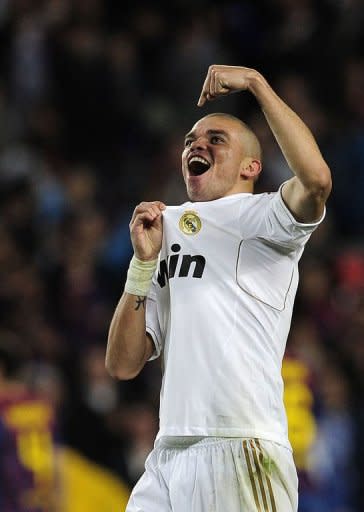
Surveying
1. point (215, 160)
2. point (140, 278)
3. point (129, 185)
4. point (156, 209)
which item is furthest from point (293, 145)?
point (129, 185)

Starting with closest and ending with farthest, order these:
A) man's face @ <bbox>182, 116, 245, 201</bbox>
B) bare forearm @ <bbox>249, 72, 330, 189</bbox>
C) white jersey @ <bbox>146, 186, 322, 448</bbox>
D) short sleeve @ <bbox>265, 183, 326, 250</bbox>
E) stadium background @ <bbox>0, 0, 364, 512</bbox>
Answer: bare forearm @ <bbox>249, 72, 330, 189</bbox> → short sleeve @ <bbox>265, 183, 326, 250</bbox> → white jersey @ <bbox>146, 186, 322, 448</bbox> → man's face @ <bbox>182, 116, 245, 201</bbox> → stadium background @ <bbox>0, 0, 364, 512</bbox>

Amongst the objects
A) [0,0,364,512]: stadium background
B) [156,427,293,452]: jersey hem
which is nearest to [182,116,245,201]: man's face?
[156,427,293,452]: jersey hem

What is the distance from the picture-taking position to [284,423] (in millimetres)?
4535

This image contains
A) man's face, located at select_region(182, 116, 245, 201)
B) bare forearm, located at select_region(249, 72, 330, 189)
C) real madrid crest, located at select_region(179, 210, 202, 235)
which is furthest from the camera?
man's face, located at select_region(182, 116, 245, 201)

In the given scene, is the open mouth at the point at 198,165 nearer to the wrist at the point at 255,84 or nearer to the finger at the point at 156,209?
the finger at the point at 156,209

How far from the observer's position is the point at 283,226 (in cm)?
434

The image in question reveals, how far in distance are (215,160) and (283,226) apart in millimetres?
535

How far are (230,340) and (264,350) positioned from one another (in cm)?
13

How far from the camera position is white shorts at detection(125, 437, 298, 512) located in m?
4.35

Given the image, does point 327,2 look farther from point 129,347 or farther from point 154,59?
point 129,347

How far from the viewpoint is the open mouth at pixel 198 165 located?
4770 mm

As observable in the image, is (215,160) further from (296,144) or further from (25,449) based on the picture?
(25,449)

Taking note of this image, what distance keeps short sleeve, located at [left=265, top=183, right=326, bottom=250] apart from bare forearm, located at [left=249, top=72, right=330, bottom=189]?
0.14 meters

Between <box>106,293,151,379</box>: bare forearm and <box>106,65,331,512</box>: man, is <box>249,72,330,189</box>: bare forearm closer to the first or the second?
<box>106,65,331,512</box>: man
